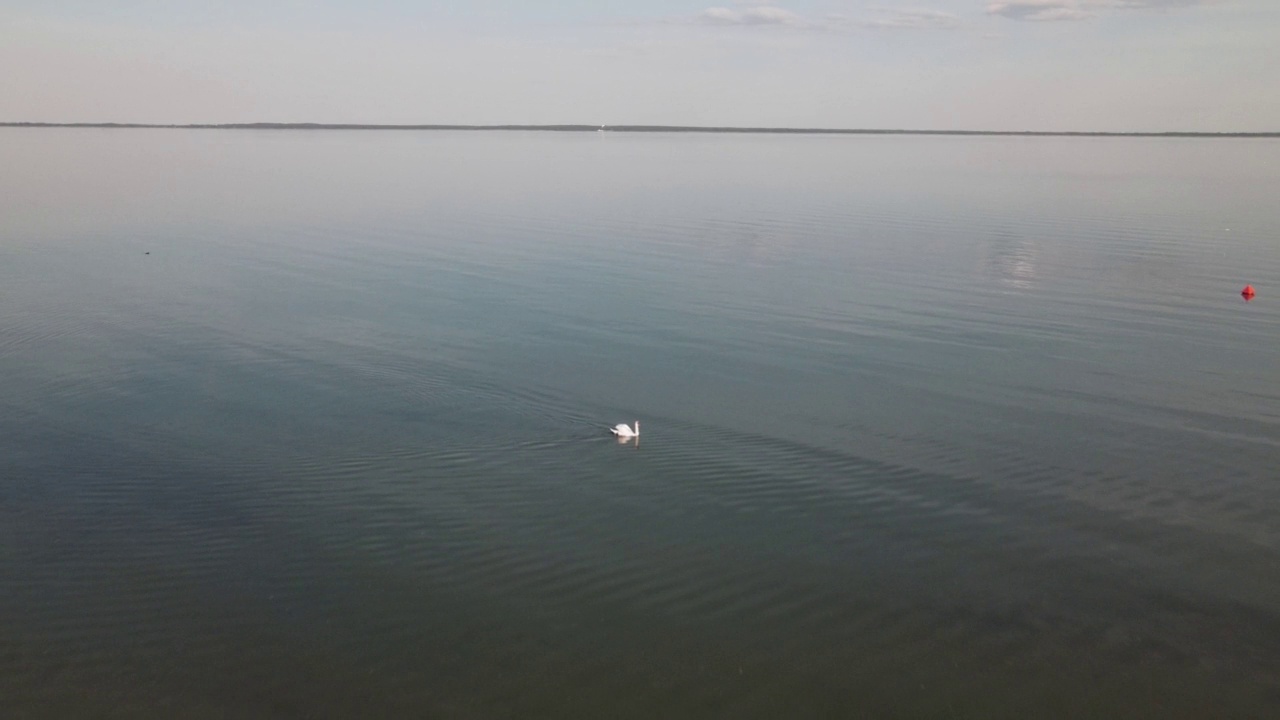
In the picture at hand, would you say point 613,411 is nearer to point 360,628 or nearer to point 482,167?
point 360,628

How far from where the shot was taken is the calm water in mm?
9742

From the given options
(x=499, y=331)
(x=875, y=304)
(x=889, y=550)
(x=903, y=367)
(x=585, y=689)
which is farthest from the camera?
(x=875, y=304)

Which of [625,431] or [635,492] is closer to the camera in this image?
[635,492]

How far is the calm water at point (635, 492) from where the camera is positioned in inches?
384

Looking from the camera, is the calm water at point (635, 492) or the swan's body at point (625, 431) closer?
the calm water at point (635, 492)

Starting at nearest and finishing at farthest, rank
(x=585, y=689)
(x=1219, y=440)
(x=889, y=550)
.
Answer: (x=585, y=689) < (x=889, y=550) < (x=1219, y=440)

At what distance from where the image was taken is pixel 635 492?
13703mm

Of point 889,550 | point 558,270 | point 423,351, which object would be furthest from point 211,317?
point 889,550

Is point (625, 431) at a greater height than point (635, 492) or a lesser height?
greater

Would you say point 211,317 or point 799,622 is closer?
point 799,622

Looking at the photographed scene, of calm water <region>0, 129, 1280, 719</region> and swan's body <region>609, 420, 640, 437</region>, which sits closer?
calm water <region>0, 129, 1280, 719</region>

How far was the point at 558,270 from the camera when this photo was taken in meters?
30.3

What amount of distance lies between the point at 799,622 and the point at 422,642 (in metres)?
3.72

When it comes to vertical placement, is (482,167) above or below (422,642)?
above
